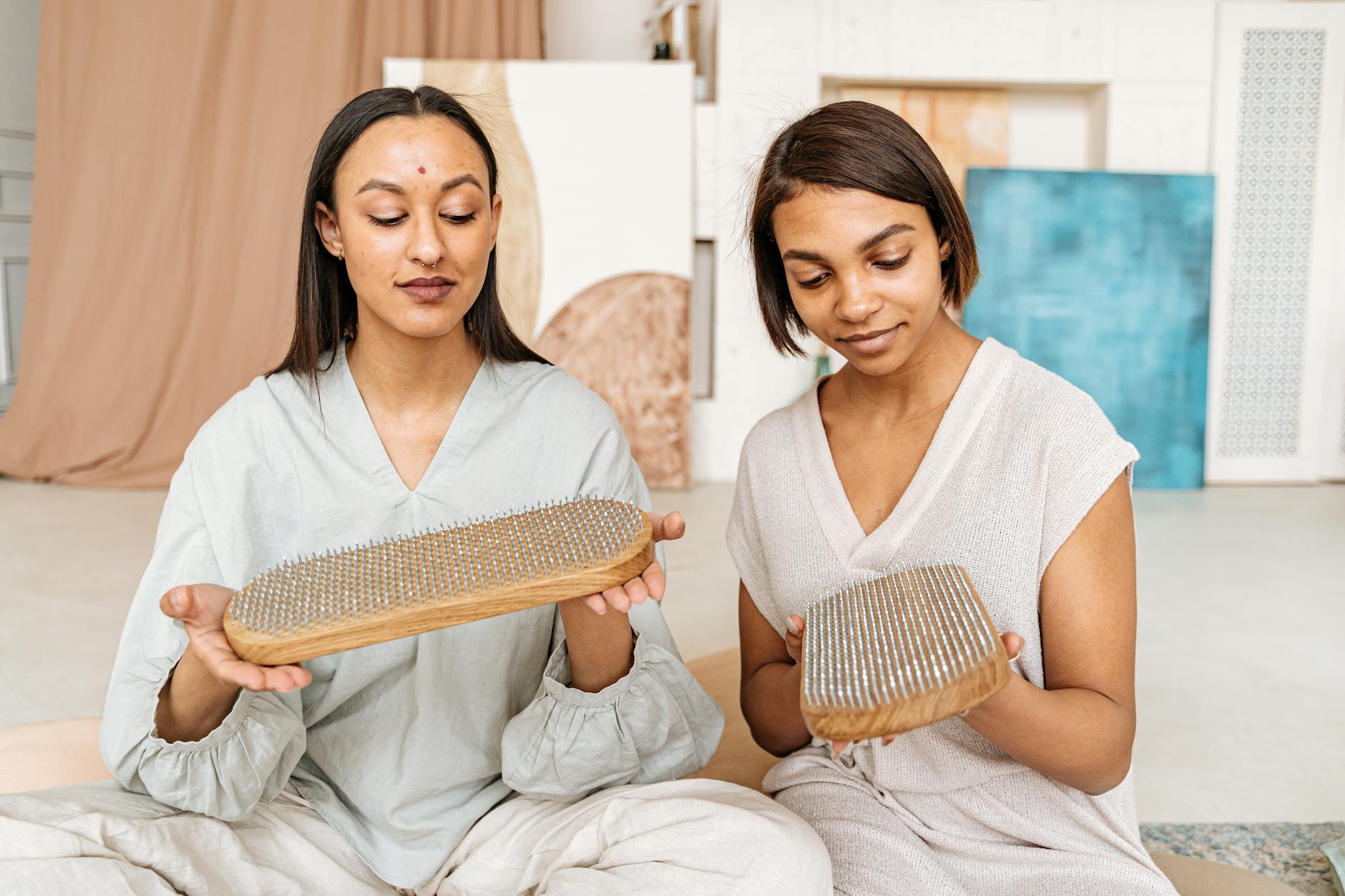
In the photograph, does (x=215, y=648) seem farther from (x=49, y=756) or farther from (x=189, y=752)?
(x=49, y=756)

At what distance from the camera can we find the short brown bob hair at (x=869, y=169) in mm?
1187

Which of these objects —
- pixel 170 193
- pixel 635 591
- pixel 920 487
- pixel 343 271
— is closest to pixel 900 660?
pixel 635 591

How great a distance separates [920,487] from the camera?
1.26 meters

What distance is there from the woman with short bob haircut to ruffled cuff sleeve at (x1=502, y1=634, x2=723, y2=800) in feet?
0.54

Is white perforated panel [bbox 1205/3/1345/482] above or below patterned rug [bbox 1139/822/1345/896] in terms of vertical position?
above

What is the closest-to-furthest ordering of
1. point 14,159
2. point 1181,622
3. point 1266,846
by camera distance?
1. point 1266,846
2. point 1181,622
3. point 14,159

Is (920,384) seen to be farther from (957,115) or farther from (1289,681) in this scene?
(957,115)

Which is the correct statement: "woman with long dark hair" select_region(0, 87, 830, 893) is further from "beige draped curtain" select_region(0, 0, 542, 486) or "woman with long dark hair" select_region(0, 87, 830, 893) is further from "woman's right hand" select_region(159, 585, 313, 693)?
"beige draped curtain" select_region(0, 0, 542, 486)

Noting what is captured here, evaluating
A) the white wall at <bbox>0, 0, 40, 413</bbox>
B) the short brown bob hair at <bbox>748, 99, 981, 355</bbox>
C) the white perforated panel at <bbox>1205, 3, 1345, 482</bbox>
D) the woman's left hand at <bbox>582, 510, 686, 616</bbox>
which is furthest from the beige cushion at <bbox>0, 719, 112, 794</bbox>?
the white perforated panel at <bbox>1205, 3, 1345, 482</bbox>

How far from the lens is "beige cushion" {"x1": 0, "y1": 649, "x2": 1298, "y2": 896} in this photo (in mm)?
1509

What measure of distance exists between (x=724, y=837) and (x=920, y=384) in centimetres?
57

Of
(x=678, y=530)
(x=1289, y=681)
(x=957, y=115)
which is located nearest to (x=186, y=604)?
(x=678, y=530)

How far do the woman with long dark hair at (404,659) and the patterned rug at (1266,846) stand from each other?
1.00m

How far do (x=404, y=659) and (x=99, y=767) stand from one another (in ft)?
2.46
